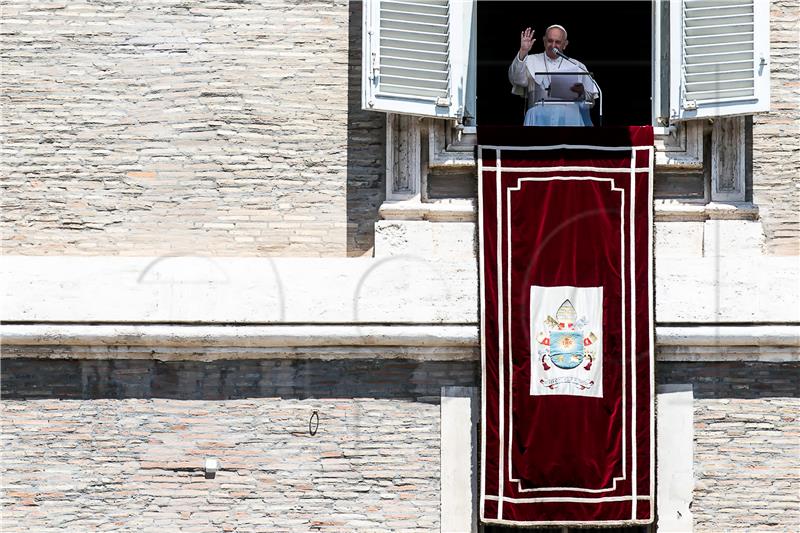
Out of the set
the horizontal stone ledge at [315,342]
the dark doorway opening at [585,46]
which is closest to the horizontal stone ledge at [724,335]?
the horizontal stone ledge at [315,342]

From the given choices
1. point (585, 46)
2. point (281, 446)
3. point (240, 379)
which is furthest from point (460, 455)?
point (585, 46)

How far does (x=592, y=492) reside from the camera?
894 cm

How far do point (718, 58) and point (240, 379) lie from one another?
372 centimetres

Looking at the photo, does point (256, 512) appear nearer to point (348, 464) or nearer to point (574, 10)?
point (348, 464)

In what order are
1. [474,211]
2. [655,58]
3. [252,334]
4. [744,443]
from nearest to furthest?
[252,334]
[744,443]
[474,211]
[655,58]

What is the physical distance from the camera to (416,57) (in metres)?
9.19

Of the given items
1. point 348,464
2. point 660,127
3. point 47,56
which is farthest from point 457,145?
point 47,56

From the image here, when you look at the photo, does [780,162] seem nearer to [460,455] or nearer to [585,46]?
[460,455]

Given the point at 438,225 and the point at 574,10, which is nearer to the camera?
the point at 438,225

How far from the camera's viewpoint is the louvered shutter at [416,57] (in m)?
9.07

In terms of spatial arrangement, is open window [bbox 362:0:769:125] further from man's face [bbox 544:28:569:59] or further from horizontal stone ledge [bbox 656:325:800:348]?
horizontal stone ledge [bbox 656:325:800:348]

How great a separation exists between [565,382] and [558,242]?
89 centimetres

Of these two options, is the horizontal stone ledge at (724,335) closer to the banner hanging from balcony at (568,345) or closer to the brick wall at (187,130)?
the banner hanging from balcony at (568,345)


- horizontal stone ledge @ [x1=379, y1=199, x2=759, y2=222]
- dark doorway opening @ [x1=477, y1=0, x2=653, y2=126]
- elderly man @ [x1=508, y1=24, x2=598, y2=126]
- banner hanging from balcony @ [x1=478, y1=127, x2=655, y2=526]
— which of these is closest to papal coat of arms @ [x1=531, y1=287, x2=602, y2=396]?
banner hanging from balcony @ [x1=478, y1=127, x2=655, y2=526]
